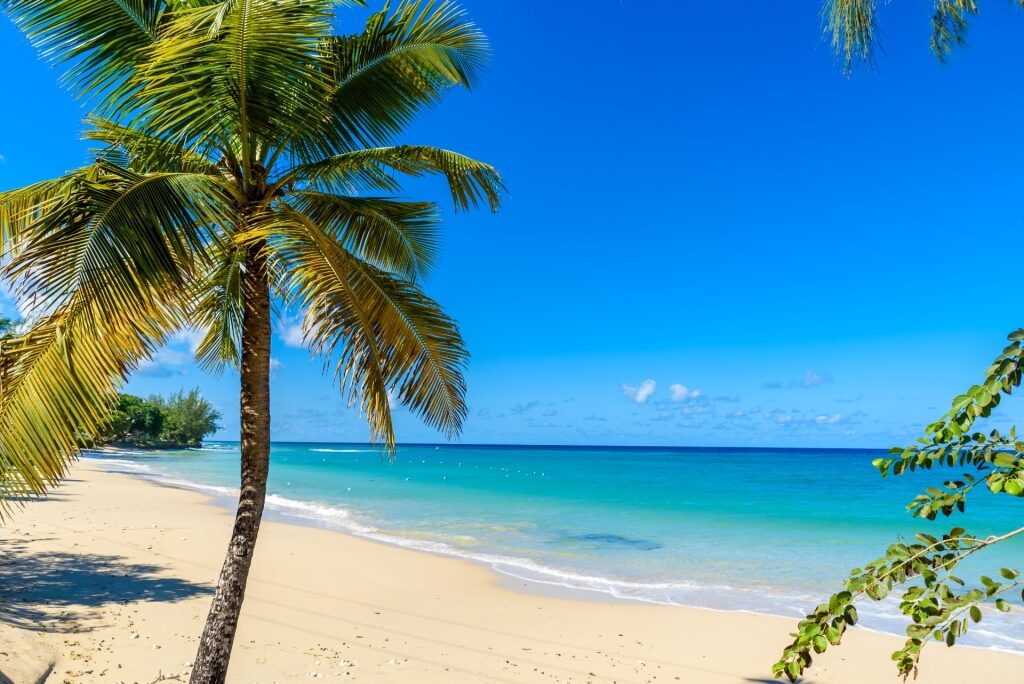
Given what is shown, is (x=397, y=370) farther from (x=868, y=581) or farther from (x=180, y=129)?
(x=868, y=581)

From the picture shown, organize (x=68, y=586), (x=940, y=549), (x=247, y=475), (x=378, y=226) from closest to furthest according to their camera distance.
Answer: (x=940, y=549), (x=247, y=475), (x=378, y=226), (x=68, y=586)

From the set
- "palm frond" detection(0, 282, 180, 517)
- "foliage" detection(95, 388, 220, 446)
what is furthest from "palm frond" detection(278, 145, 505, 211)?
"foliage" detection(95, 388, 220, 446)

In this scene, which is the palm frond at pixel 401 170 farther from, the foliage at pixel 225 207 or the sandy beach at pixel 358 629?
the sandy beach at pixel 358 629

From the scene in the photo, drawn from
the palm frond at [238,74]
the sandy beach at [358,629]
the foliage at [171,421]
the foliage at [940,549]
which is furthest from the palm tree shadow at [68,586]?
the foliage at [171,421]

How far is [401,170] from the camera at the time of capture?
582 cm

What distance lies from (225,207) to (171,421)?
9604 centimetres

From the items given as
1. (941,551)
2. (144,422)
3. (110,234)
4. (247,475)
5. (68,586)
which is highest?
(110,234)

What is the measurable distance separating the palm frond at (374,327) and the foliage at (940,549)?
3783 millimetres

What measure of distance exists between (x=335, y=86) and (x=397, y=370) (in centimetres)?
226

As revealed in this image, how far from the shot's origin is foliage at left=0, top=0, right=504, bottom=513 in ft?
12.2

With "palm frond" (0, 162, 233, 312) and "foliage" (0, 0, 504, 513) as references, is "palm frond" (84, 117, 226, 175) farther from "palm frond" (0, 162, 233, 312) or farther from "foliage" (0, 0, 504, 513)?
"palm frond" (0, 162, 233, 312)

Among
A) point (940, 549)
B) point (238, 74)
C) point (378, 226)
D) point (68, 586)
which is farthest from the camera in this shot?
point (68, 586)

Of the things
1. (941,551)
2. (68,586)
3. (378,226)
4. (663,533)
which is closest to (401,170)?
(378,226)

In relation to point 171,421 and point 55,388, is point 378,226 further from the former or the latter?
point 171,421
